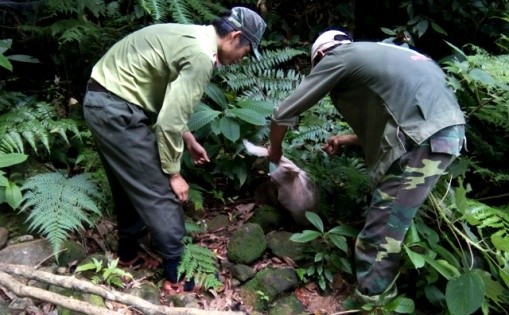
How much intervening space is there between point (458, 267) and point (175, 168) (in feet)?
6.16

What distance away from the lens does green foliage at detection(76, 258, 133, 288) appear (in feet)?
9.72

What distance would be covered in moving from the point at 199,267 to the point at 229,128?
106 cm

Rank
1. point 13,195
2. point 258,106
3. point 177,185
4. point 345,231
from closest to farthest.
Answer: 1. point 177,185
2. point 13,195
3. point 345,231
4. point 258,106

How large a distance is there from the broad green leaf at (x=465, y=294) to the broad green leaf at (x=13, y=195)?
2689 millimetres

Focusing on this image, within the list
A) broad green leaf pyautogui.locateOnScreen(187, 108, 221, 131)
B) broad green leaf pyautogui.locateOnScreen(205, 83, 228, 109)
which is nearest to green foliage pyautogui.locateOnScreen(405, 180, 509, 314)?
broad green leaf pyautogui.locateOnScreen(187, 108, 221, 131)

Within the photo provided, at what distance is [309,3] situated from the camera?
5883mm

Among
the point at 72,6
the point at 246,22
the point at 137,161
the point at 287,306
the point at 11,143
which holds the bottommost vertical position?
the point at 287,306

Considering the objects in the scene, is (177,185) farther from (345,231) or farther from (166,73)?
(345,231)

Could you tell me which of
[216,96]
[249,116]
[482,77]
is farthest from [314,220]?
[482,77]

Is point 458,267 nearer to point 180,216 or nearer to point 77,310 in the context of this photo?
point 180,216

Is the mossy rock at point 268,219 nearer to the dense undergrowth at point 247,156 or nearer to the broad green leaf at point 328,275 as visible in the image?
the dense undergrowth at point 247,156

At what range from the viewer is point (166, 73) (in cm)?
282

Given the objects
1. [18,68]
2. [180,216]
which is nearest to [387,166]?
[180,216]

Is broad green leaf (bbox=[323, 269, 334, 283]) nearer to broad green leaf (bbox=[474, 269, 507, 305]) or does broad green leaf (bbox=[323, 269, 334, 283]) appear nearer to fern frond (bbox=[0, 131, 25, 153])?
broad green leaf (bbox=[474, 269, 507, 305])
